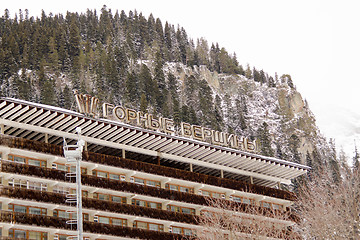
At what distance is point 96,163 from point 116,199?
5.63 meters

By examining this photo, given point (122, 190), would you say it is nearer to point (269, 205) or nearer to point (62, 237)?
point (62, 237)

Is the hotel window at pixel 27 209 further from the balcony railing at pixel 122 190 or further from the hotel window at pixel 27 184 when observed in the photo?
the hotel window at pixel 27 184

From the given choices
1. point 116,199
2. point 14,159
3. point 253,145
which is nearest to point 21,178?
point 14,159

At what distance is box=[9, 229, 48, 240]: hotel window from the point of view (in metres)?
57.9

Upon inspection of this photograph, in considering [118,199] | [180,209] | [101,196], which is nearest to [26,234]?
[101,196]

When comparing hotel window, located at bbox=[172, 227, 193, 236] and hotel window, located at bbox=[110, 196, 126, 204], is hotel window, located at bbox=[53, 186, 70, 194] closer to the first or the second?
hotel window, located at bbox=[110, 196, 126, 204]

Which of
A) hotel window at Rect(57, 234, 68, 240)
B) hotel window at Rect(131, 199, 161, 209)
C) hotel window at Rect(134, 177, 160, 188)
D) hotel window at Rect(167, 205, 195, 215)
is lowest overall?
hotel window at Rect(57, 234, 68, 240)

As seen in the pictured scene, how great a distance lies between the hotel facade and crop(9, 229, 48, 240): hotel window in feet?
0.33

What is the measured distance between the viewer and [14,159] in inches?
2408

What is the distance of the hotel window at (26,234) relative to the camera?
57938mm

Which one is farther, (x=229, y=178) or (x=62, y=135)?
(x=229, y=178)

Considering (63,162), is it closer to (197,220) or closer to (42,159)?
(42,159)

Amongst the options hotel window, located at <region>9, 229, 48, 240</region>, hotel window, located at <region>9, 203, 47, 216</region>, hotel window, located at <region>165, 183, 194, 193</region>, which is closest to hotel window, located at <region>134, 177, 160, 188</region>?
hotel window, located at <region>165, 183, 194, 193</region>

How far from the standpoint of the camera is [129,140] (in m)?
70.4
